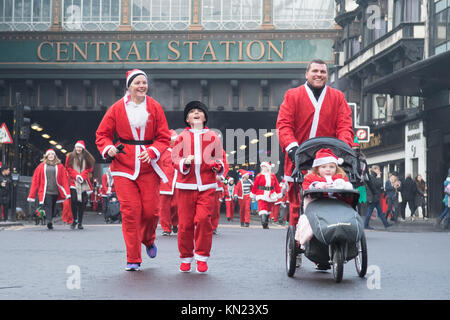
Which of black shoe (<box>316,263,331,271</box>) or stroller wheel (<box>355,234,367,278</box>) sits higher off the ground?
stroller wheel (<box>355,234,367,278</box>)

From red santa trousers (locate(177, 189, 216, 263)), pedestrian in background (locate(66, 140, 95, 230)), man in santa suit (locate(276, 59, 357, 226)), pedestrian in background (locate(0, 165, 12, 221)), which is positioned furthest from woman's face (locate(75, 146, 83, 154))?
man in santa suit (locate(276, 59, 357, 226))

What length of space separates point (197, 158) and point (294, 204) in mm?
1084

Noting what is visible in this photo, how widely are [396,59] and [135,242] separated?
28309 mm

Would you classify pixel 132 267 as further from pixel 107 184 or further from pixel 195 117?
pixel 107 184

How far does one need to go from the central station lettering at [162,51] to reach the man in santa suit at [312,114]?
2705 centimetres

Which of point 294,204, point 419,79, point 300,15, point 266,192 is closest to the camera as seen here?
point 294,204

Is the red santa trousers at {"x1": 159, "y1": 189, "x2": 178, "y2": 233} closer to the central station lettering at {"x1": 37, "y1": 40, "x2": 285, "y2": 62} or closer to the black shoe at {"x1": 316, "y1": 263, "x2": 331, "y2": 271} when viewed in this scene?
the black shoe at {"x1": 316, "y1": 263, "x2": 331, "y2": 271}

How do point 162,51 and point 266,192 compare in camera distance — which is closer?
point 266,192

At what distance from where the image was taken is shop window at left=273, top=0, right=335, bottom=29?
36688 millimetres

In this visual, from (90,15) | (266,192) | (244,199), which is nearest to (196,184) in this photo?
(266,192)

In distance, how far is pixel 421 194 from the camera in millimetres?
29219

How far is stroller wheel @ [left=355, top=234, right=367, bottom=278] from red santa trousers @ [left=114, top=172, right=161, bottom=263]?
203cm

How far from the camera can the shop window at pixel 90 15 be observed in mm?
37406
